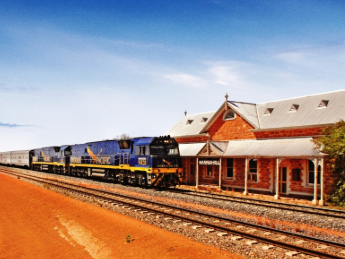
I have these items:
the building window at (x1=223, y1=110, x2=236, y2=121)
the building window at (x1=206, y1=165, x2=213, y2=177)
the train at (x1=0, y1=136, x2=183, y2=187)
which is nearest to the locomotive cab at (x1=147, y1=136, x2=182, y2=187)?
the train at (x1=0, y1=136, x2=183, y2=187)

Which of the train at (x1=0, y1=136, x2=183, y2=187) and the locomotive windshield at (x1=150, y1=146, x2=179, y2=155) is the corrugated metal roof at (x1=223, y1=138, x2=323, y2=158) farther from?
the train at (x1=0, y1=136, x2=183, y2=187)

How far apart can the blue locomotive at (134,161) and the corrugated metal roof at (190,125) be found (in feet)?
25.6

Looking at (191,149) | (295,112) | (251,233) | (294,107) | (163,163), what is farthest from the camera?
(191,149)

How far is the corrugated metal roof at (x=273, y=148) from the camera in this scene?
2015 centimetres

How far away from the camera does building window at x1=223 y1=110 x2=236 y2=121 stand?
27.2 meters

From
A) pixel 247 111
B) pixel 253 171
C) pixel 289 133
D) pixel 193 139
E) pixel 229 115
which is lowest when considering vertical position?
pixel 253 171

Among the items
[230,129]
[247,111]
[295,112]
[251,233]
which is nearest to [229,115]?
[230,129]

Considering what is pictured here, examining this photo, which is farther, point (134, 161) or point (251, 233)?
point (134, 161)

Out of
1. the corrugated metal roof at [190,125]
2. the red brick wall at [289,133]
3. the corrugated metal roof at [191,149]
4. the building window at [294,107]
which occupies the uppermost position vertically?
the building window at [294,107]

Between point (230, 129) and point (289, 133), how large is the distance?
5.56m

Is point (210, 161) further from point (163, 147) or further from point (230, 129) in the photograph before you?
point (163, 147)

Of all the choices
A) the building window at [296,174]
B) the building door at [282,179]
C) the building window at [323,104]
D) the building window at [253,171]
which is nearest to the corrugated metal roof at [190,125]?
the building window at [253,171]

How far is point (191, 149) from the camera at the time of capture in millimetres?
29000

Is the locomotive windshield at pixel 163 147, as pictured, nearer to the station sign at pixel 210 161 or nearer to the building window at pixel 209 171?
the station sign at pixel 210 161
